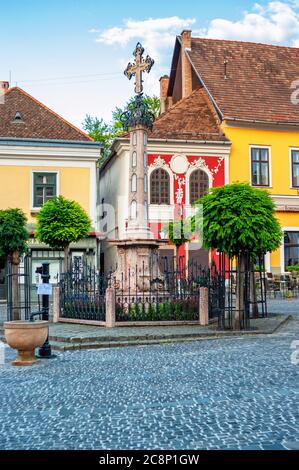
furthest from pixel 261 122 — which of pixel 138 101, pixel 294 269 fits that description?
pixel 138 101

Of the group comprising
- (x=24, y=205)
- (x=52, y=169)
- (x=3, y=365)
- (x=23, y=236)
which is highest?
(x=52, y=169)

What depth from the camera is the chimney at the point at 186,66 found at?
33344 mm

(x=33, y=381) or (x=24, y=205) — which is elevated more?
(x=24, y=205)

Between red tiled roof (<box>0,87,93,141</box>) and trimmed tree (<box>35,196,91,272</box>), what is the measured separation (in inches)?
→ 268

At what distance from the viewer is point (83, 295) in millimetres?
15641

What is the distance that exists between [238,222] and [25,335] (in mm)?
5556

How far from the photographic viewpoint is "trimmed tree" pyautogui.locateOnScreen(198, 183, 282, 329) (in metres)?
13.2

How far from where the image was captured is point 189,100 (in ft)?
104

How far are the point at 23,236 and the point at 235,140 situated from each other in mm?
16508

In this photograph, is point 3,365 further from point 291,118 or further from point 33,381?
point 291,118

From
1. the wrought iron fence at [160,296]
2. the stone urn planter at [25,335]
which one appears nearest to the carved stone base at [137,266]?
the wrought iron fence at [160,296]

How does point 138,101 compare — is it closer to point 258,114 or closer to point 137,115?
point 137,115

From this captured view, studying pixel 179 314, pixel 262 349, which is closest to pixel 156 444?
pixel 262 349

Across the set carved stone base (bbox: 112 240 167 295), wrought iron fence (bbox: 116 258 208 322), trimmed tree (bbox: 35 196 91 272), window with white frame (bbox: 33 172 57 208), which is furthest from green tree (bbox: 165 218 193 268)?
wrought iron fence (bbox: 116 258 208 322)
